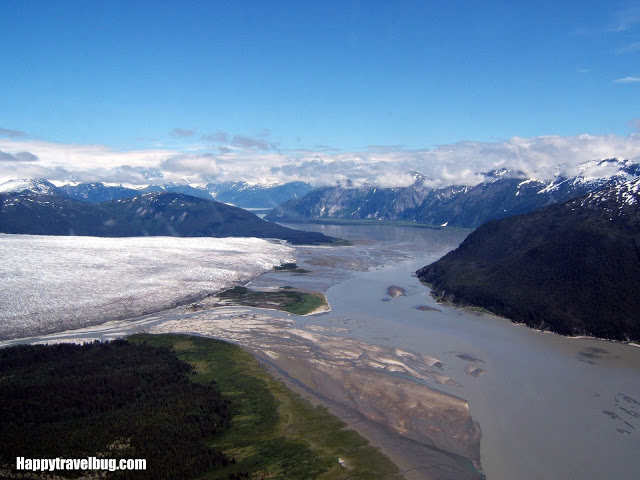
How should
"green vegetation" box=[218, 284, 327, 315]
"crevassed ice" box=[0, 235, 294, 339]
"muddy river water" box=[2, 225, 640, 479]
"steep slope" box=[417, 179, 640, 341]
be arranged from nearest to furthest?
"muddy river water" box=[2, 225, 640, 479] → "crevassed ice" box=[0, 235, 294, 339] → "steep slope" box=[417, 179, 640, 341] → "green vegetation" box=[218, 284, 327, 315]

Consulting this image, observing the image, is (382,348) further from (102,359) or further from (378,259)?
(378,259)

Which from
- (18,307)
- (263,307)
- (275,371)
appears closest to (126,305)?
(18,307)

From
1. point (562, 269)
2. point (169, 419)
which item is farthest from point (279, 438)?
point (562, 269)

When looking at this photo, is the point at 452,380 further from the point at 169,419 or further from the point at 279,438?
the point at 169,419

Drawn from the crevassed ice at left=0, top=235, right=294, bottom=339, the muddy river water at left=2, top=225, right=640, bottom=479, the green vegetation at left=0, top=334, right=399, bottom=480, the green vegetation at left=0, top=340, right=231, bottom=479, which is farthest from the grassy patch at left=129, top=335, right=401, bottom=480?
the crevassed ice at left=0, top=235, right=294, bottom=339

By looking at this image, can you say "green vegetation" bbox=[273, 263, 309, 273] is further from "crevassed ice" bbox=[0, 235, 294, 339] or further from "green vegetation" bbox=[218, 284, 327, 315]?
"green vegetation" bbox=[218, 284, 327, 315]

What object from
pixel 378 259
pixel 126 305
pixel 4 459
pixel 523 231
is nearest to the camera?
pixel 4 459
